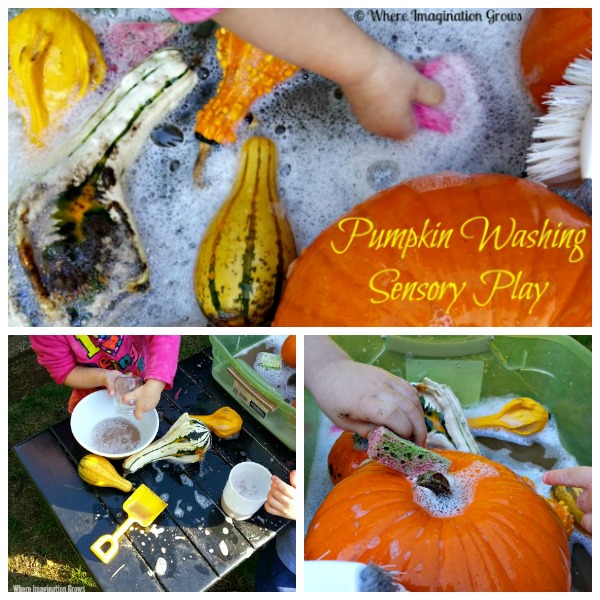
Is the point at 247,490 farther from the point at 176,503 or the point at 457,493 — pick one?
the point at 457,493

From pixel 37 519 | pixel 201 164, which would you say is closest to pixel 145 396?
pixel 37 519

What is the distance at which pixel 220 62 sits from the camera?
82cm

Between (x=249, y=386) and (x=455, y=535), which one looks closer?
(x=455, y=535)

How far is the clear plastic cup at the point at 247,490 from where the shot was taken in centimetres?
76

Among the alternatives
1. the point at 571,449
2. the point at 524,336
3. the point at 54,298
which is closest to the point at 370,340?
the point at 524,336

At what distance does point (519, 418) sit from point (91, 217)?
0.61 metres

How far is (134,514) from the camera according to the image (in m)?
0.76

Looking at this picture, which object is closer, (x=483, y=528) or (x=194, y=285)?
(x=483, y=528)

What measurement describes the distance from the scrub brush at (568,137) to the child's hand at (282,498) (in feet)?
1.64

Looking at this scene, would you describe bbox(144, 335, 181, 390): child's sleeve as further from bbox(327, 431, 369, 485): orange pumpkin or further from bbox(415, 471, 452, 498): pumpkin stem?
bbox(415, 471, 452, 498): pumpkin stem

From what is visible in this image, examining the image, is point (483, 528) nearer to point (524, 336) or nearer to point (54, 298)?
point (524, 336)

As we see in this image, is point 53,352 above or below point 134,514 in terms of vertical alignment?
above
